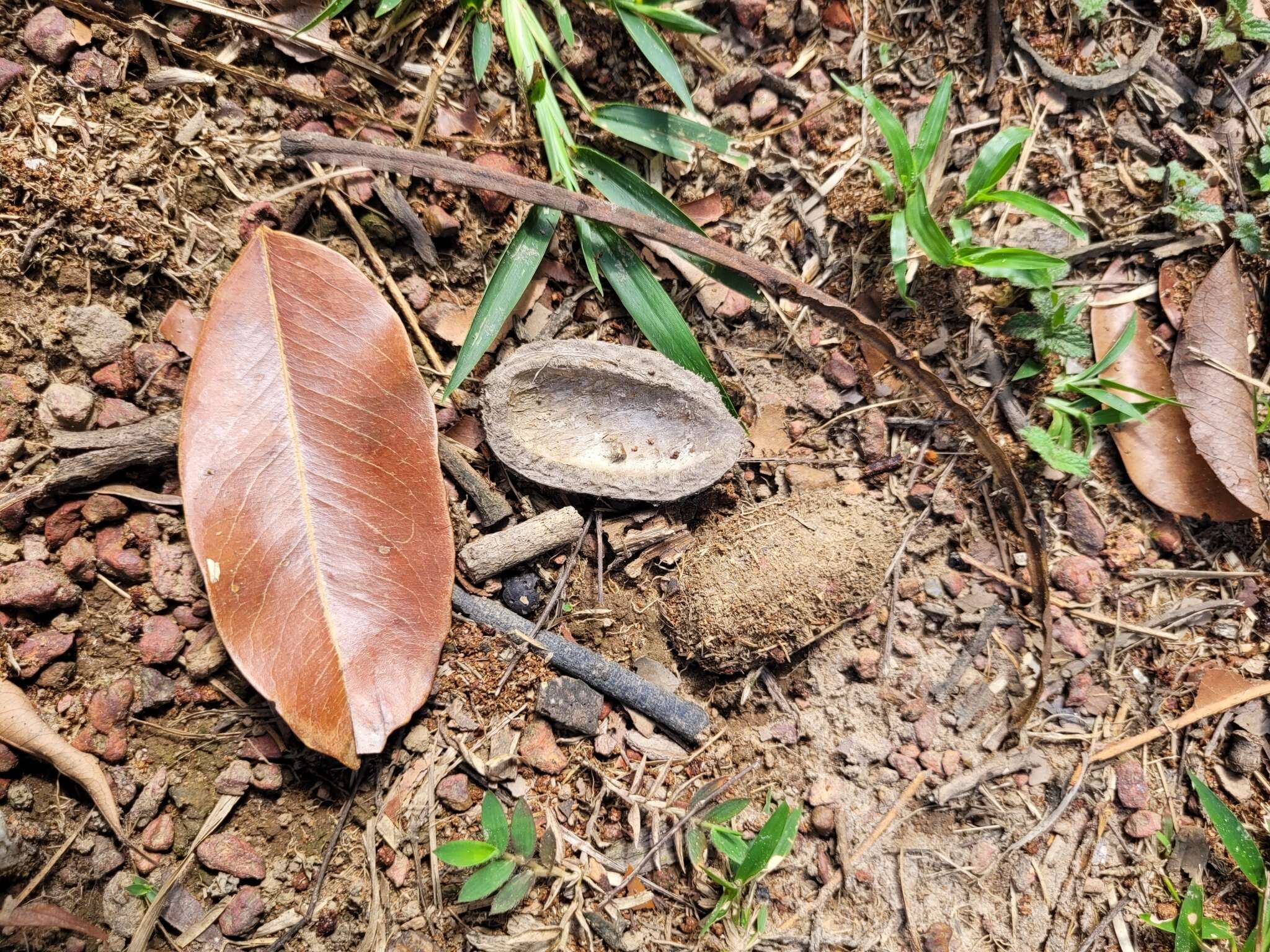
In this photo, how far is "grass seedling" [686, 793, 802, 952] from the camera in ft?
5.01

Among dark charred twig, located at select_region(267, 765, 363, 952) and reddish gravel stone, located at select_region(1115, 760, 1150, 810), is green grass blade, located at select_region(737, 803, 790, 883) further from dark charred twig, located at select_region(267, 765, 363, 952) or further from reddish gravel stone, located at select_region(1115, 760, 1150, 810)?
reddish gravel stone, located at select_region(1115, 760, 1150, 810)

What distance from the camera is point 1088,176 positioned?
1.90 meters

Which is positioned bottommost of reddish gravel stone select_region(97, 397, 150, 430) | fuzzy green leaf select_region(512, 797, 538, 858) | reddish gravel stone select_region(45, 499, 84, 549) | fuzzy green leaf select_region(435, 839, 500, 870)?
fuzzy green leaf select_region(512, 797, 538, 858)

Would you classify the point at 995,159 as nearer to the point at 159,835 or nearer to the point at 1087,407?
the point at 1087,407

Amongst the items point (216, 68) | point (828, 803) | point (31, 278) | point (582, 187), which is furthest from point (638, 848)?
point (216, 68)

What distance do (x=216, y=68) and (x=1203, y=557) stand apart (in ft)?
8.83

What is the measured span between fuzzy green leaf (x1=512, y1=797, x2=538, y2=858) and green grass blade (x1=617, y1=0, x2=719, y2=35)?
69.9 inches

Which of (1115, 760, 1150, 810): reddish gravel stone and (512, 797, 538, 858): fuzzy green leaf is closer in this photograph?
(512, 797, 538, 858): fuzzy green leaf

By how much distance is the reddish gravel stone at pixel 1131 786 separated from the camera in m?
1.78

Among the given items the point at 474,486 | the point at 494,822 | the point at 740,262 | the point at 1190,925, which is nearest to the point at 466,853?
the point at 494,822

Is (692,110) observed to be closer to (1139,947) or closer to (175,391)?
(175,391)

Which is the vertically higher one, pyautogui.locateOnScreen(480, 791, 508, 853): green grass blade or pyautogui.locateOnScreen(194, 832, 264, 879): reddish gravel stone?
pyautogui.locateOnScreen(480, 791, 508, 853): green grass blade

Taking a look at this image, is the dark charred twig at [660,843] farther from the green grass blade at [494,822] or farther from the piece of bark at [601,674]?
the green grass blade at [494,822]

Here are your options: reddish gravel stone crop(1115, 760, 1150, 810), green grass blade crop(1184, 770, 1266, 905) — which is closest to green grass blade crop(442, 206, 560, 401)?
reddish gravel stone crop(1115, 760, 1150, 810)
